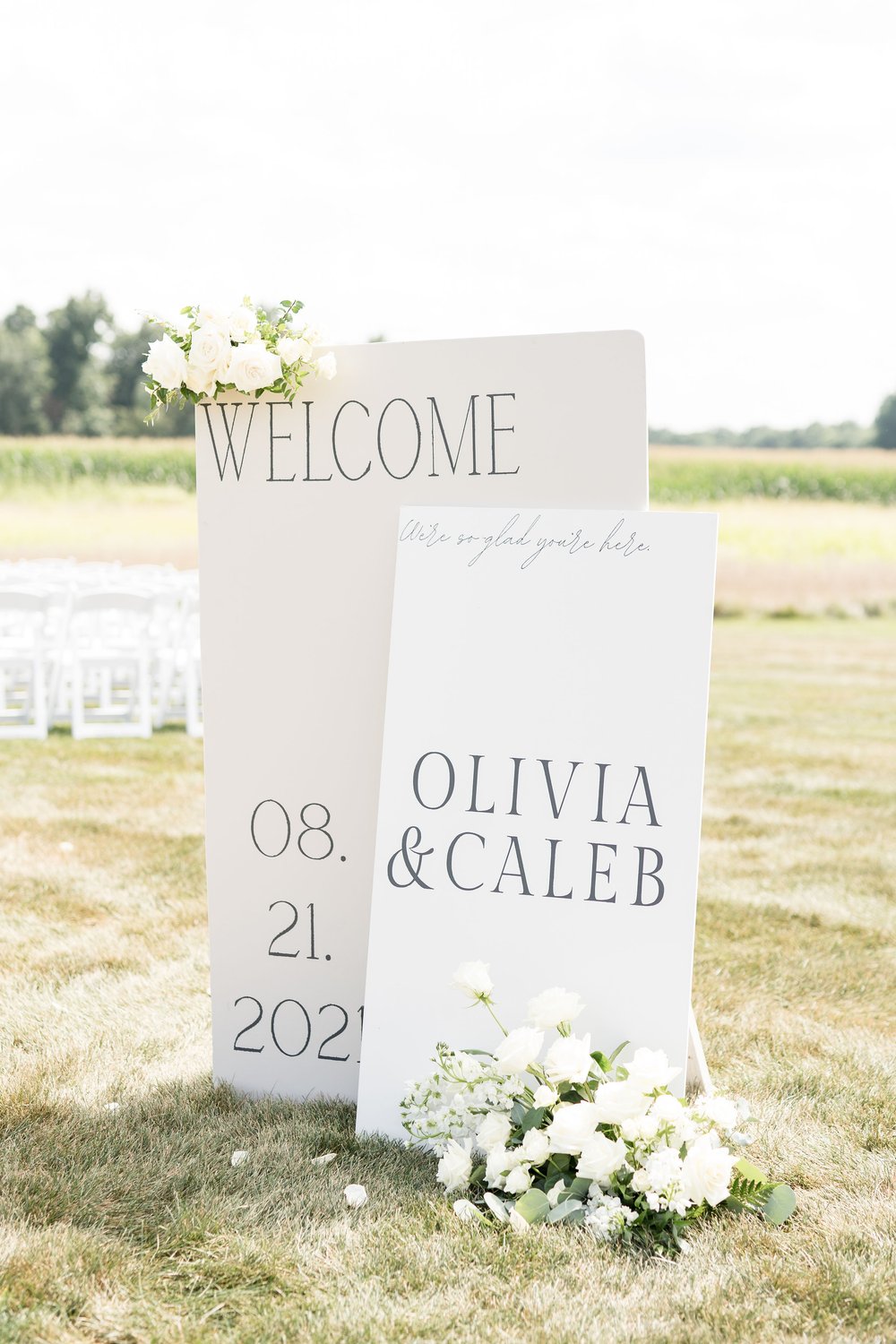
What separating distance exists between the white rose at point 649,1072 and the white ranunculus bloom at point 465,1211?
412mm

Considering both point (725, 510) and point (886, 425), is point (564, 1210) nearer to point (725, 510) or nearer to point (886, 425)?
point (725, 510)

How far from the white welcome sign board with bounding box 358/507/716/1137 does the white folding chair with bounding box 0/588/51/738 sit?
5681 mm

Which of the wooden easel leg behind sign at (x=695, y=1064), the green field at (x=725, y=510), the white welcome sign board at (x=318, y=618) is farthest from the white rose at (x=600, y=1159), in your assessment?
the green field at (x=725, y=510)

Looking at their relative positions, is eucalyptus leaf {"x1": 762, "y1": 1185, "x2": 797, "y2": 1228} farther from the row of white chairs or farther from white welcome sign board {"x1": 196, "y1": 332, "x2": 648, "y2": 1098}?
the row of white chairs

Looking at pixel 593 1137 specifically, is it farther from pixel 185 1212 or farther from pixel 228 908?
pixel 228 908

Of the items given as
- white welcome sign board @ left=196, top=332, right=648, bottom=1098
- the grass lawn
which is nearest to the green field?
the grass lawn

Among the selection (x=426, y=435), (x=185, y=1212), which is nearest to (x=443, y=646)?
(x=426, y=435)

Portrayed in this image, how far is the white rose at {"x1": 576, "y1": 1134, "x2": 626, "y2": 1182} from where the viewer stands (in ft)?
8.16

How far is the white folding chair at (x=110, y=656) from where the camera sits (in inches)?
324

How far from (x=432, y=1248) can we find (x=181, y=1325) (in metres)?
0.50

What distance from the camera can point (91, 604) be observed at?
8109 mm

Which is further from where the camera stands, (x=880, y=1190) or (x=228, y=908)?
(x=228, y=908)

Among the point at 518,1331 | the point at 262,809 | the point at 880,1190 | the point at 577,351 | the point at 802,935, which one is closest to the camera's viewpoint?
the point at 518,1331

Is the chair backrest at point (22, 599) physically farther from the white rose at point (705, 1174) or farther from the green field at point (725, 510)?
the green field at point (725, 510)
